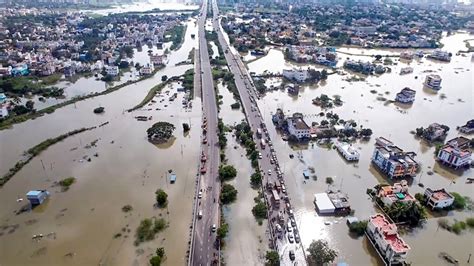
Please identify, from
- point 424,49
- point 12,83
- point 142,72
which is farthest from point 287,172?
point 424,49

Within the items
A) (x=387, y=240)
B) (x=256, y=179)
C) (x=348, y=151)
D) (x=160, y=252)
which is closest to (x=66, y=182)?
(x=160, y=252)

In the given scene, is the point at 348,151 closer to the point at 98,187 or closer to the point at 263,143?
the point at 263,143

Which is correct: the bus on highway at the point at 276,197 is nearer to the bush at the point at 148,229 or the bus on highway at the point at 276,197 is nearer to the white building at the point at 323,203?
the white building at the point at 323,203

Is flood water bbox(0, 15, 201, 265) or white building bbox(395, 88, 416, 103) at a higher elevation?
white building bbox(395, 88, 416, 103)

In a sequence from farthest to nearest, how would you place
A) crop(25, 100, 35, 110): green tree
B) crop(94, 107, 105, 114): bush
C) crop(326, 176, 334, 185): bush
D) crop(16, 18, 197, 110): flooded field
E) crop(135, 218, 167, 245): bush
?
crop(16, 18, 197, 110): flooded field
crop(94, 107, 105, 114): bush
crop(25, 100, 35, 110): green tree
crop(326, 176, 334, 185): bush
crop(135, 218, 167, 245): bush

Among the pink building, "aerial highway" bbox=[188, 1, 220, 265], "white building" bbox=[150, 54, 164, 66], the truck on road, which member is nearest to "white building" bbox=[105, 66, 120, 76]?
"white building" bbox=[150, 54, 164, 66]

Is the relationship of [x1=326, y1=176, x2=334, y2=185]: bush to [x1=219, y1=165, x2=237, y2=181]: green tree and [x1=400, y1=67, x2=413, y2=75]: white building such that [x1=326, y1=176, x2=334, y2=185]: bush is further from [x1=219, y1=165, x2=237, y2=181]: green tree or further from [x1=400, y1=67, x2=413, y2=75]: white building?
[x1=400, y1=67, x2=413, y2=75]: white building
